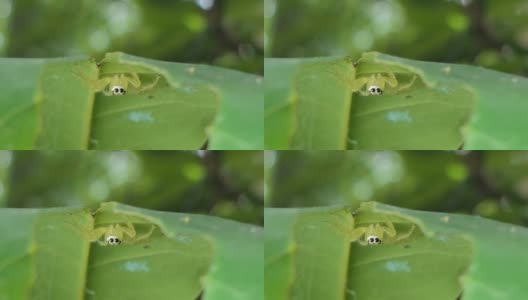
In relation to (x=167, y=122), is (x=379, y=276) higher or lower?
lower

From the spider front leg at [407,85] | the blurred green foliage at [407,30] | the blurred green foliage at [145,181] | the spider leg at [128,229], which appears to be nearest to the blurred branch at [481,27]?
the blurred green foliage at [407,30]

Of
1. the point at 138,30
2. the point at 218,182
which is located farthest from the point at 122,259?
the point at 138,30

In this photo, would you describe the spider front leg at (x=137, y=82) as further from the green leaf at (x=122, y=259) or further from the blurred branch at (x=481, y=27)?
the blurred branch at (x=481, y=27)

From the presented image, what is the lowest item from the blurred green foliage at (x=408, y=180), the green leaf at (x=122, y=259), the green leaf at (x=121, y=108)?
the green leaf at (x=122, y=259)

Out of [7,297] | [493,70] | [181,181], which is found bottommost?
[7,297]

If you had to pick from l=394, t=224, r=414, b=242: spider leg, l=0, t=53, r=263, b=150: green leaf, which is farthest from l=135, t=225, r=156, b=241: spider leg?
l=394, t=224, r=414, b=242: spider leg

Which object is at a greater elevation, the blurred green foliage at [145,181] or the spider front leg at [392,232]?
the blurred green foliage at [145,181]

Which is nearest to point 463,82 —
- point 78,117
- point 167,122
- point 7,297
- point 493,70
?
point 493,70

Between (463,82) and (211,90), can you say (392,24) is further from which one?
(211,90)

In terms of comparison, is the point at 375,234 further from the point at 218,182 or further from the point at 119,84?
the point at 119,84
